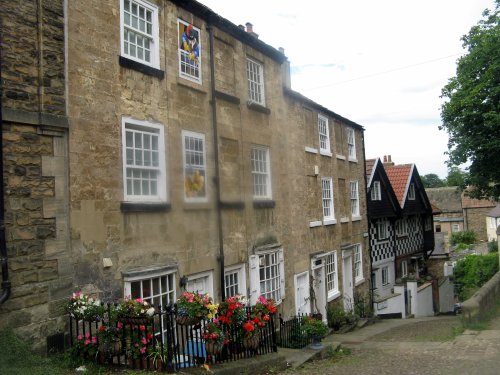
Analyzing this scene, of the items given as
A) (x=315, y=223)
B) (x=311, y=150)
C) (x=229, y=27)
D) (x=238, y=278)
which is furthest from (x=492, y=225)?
(x=229, y=27)

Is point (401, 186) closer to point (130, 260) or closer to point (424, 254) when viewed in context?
point (424, 254)

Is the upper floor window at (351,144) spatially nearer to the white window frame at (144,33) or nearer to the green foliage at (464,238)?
the white window frame at (144,33)

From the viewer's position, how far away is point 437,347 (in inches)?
430

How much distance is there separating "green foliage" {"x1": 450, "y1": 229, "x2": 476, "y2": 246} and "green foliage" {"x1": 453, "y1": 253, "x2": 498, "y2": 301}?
1006 inches

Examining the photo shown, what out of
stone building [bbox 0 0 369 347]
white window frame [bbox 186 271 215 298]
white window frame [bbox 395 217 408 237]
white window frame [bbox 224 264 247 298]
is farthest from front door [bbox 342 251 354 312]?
white window frame [bbox 186 271 215 298]

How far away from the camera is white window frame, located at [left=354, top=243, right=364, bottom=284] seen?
20.4 metres

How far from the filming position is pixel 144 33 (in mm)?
9695

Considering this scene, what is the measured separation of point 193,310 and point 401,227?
22187mm

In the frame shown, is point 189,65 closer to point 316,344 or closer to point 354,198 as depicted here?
point 316,344

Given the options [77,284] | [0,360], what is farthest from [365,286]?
[0,360]

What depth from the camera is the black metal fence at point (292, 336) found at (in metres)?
12.5

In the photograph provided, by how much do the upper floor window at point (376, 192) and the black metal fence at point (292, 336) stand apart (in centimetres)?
1227

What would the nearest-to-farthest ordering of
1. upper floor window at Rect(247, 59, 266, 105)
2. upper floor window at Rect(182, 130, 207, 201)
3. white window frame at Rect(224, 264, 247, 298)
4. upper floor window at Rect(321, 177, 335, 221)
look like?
1. upper floor window at Rect(182, 130, 207, 201)
2. white window frame at Rect(224, 264, 247, 298)
3. upper floor window at Rect(247, 59, 266, 105)
4. upper floor window at Rect(321, 177, 335, 221)

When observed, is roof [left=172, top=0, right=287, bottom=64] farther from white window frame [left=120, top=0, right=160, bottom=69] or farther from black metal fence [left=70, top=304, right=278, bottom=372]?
black metal fence [left=70, top=304, right=278, bottom=372]
